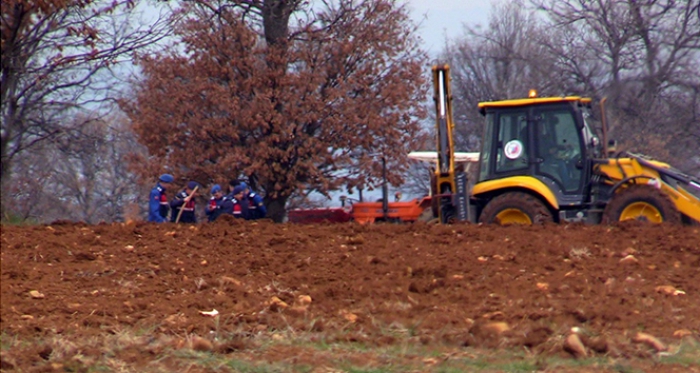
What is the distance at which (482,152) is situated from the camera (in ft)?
52.0

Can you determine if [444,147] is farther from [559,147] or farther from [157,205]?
[157,205]

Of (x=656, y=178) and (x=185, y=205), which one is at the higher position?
(x=656, y=178)

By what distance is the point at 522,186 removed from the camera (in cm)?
1490

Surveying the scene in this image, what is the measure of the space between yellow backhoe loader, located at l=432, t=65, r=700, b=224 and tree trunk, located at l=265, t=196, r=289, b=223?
35.6ft

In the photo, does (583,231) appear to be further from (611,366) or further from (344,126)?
(344,126)

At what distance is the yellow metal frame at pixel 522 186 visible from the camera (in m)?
14.8

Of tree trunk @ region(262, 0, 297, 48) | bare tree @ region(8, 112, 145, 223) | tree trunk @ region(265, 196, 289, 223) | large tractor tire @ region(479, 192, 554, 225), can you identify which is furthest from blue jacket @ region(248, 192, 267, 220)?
tree trunk @ region(262, 0, 297, 48)

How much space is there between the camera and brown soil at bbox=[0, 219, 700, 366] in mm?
6398

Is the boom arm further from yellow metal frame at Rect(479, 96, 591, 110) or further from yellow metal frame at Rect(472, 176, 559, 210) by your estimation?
yellow metal frame at Rect(479, 96, 591, 110)

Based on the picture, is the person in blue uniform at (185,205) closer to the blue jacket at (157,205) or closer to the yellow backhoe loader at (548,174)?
the blue jacket at (157,205)

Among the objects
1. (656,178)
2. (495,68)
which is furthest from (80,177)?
(656,178)

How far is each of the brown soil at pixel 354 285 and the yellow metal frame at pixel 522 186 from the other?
4.21 meters

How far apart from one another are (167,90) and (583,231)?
17943 mm

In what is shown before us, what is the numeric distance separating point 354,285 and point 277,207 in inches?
747
